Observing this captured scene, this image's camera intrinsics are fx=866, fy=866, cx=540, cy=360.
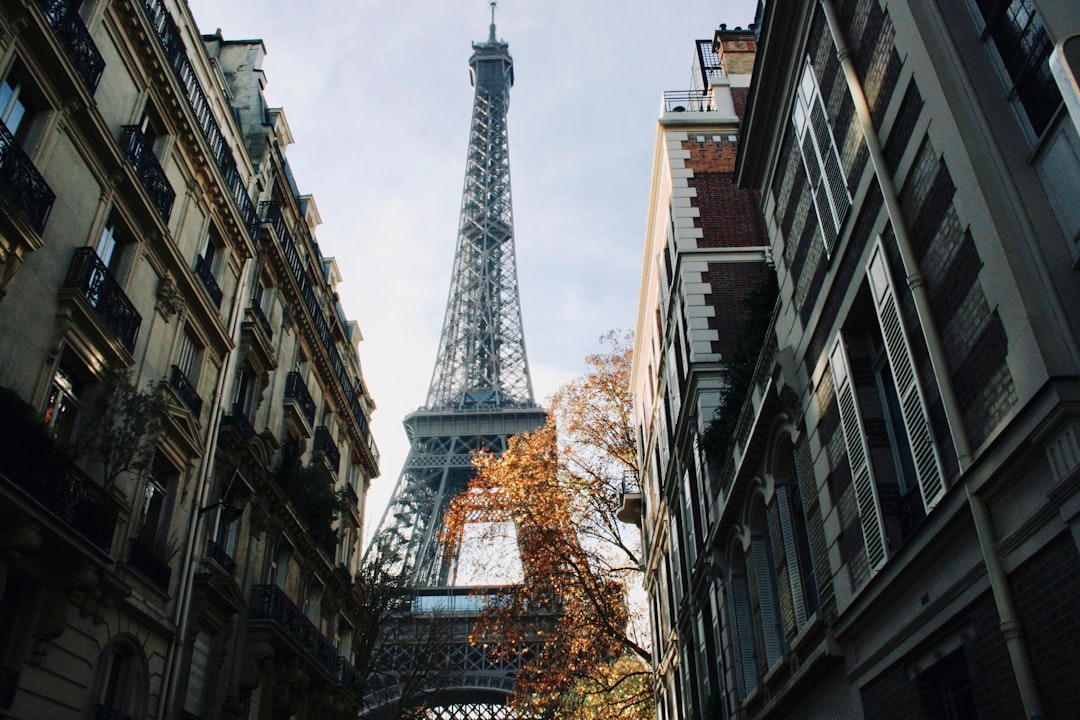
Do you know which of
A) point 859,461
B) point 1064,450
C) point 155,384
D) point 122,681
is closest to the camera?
point 1064,450

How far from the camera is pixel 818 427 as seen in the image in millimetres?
12180

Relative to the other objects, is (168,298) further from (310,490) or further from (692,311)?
(692,311)

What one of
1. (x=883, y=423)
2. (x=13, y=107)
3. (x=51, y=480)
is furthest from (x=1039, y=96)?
(x=13, y=107)

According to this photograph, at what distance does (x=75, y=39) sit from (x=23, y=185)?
3480 mm

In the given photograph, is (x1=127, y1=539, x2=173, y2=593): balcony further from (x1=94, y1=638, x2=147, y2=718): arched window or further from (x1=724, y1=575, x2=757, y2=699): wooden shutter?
(x1=724, y1=575, x2=757, y2=699): wooden shutter

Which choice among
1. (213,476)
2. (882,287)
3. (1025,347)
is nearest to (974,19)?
(882,287)

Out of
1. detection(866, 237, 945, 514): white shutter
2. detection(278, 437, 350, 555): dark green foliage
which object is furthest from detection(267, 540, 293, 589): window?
detection(866, 237, 945, 514): white shutter

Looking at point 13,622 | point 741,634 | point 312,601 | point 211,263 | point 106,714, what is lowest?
point 106,714

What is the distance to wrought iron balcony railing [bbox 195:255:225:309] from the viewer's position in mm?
19672

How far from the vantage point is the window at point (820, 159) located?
36.8 ft

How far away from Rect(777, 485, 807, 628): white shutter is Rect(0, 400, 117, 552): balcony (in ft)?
35.5

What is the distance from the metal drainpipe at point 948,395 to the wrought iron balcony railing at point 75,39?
11.8 metres

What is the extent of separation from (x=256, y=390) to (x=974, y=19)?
19.4 metres

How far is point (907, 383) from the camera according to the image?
904 cm
